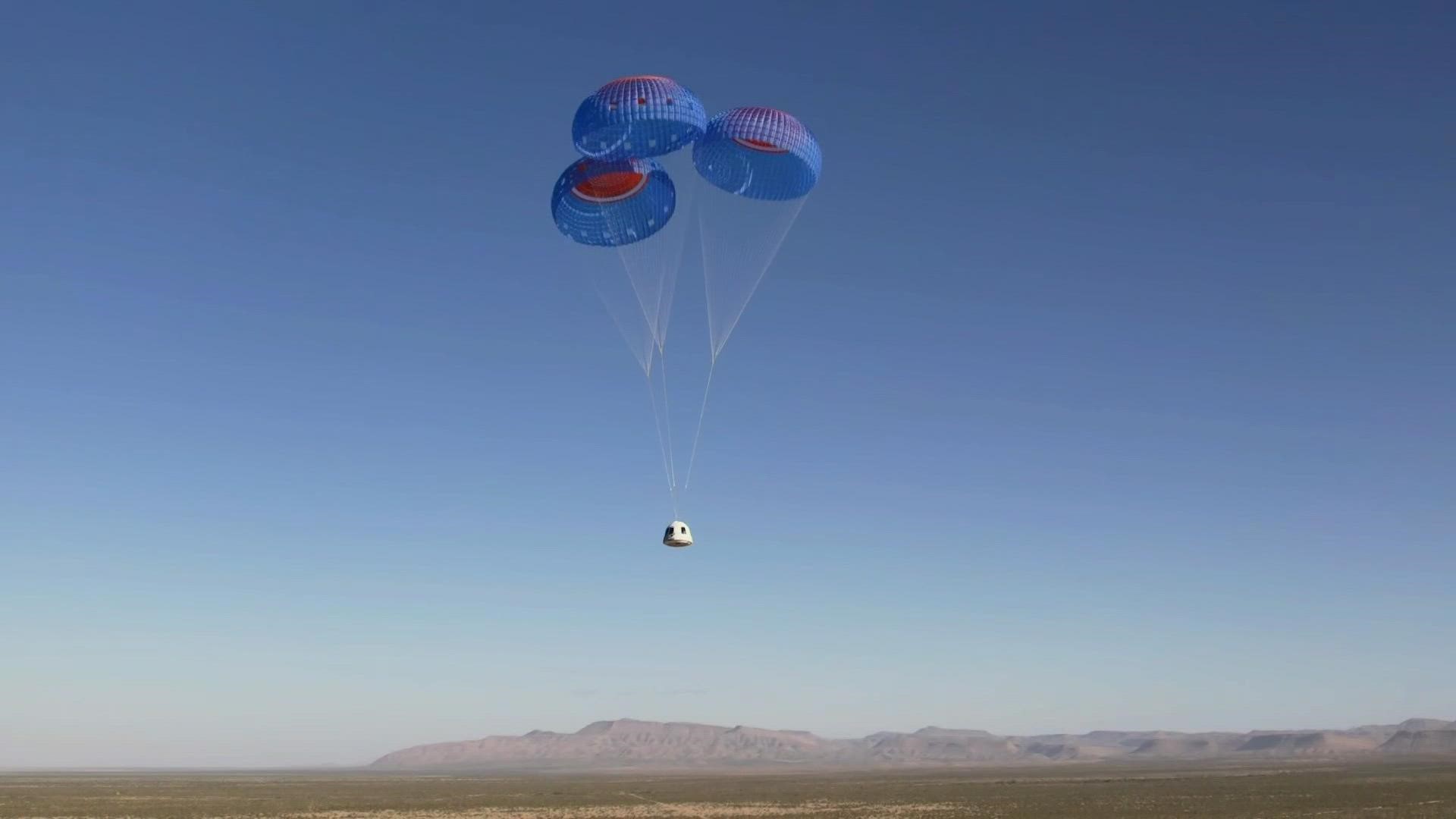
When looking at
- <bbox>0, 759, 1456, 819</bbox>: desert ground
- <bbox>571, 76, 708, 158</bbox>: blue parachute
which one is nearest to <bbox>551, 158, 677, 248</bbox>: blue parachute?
<bbox>571, 76, 708, 158</bbox>: blue parachute

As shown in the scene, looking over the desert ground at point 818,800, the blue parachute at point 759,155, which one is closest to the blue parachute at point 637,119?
the blue parachute at point 759,155

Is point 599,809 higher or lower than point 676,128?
lower

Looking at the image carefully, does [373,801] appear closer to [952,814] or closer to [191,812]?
[191,812]

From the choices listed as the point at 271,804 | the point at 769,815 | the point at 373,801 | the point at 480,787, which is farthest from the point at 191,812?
the point at 480,787

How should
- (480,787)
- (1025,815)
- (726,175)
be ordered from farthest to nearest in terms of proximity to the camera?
(480,787) → (1025,815) → (726,175)

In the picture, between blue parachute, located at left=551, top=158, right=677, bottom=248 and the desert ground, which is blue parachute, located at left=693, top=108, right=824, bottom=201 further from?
the desert ground

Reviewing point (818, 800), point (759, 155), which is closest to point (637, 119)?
point (759, 155)

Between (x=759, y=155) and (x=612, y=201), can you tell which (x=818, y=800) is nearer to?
(x=612, y=201)

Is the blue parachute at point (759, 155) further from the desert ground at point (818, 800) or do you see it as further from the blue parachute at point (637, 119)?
the desert ground at point (818, 800)
